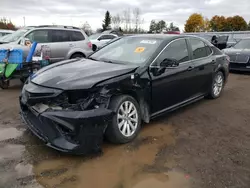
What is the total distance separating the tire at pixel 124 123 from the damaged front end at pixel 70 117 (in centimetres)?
17

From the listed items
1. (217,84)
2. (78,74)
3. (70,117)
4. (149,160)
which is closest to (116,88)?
(78,74)

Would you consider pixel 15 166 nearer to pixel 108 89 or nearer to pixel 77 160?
pixel 77 160

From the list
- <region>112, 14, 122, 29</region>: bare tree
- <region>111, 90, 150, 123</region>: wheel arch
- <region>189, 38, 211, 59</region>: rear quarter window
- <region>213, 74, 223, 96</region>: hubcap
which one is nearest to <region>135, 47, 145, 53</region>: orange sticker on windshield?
<region>111, 90, 150, 123</region>: wheel arch

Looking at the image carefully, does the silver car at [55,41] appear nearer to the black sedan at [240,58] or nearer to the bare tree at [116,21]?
the black sedan at [240,58]

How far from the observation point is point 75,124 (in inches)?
117

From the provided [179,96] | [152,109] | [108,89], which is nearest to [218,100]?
[179,96]

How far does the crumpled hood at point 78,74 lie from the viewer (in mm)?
3295

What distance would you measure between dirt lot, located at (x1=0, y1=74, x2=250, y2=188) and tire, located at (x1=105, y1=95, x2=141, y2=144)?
0.13m

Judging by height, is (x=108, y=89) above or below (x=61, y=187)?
above

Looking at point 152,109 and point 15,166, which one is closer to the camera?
point 15,166

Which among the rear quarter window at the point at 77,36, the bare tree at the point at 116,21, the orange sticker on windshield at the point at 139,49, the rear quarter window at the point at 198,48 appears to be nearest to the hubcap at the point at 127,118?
the orange sticker on windshield at the point at 139,49

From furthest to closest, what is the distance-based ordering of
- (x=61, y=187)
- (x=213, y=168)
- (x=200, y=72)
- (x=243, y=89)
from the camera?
(x=243, y=89)
(x=200, y=72)
(x=213, y=168)
(x=61, y=187)

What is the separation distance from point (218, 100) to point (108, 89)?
12.4ft

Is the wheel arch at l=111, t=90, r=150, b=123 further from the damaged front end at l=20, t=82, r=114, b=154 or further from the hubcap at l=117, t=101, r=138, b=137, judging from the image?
the damaged front end at l=20, t=82, r=114, b=154
